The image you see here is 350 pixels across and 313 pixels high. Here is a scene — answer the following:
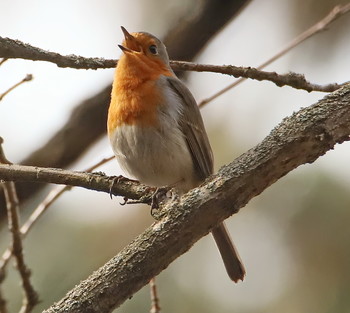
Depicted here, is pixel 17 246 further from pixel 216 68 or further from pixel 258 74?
pixel 258 74

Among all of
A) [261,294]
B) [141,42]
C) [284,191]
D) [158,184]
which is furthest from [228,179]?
[284,191]

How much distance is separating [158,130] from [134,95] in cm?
27

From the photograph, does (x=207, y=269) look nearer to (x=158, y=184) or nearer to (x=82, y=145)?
(x=158, y=184)

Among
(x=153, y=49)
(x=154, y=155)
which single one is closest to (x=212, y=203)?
(x=154, y=155)

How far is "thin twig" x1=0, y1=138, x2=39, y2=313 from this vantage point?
2.95 meters

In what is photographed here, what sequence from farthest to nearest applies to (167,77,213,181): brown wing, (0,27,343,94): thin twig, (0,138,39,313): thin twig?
(167,77,213,181): brown wing < (0,138,39,313): thin twig < (0,27,343,94): thin twig

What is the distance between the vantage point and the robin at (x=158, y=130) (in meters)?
3.71

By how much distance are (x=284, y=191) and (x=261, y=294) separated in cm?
102

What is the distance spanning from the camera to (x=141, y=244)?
225 cm

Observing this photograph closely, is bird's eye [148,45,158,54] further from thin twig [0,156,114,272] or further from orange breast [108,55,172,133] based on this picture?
thin twig [0,156,114,272]

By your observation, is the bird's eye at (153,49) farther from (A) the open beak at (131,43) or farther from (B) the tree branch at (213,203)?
(B) the tree branch at (213,203)

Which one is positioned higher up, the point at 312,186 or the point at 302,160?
the point at 312,186

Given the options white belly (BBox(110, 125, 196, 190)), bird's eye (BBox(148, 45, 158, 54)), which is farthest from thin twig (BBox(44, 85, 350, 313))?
bird's eye (BBox(148, 45, 158, 54))

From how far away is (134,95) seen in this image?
3.85 metres
